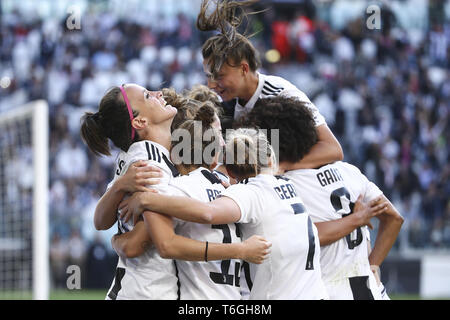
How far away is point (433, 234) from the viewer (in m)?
14.7

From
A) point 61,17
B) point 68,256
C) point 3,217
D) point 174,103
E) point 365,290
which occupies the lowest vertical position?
point 68,256

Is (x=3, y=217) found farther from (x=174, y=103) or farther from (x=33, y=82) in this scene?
(x=33, y=82)

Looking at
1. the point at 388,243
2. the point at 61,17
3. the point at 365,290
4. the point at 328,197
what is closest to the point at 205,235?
the point at 328,197

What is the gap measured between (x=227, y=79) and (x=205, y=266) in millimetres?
1616

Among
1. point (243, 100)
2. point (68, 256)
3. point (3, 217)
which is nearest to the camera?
point (243, 100)

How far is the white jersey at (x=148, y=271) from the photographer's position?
3.63 m

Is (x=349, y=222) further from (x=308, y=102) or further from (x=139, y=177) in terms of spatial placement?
(x=139, y=177)

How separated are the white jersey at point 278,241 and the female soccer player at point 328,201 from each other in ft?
1.47

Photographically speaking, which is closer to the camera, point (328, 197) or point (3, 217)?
point (328, 197)

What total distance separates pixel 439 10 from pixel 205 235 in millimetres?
18658

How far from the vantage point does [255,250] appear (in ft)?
11.2

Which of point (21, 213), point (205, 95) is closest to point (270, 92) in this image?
point (205, 95)

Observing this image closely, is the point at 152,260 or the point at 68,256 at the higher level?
the point at 152,260

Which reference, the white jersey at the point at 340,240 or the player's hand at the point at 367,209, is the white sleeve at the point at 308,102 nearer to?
the white jersey at the point at 340,240
